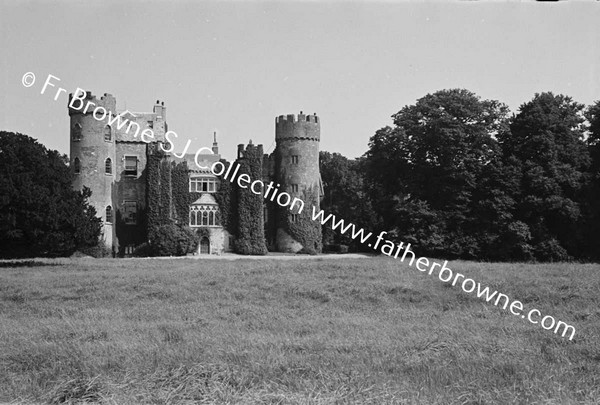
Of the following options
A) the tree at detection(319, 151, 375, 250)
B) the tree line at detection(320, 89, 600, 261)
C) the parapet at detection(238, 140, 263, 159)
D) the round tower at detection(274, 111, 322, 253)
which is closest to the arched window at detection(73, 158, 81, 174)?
the parapet at detection(238, 140, 263, 159)

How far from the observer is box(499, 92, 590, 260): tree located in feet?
139

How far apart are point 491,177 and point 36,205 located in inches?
1102

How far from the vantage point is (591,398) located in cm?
892

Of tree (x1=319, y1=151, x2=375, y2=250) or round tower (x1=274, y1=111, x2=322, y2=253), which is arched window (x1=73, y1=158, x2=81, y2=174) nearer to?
round tower (x1=274, y1=111, x2=322, y2=253)

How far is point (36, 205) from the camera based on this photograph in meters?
31.6

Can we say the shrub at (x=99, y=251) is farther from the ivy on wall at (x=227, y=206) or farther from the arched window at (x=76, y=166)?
the ivy on wall at (x=227, y=206)

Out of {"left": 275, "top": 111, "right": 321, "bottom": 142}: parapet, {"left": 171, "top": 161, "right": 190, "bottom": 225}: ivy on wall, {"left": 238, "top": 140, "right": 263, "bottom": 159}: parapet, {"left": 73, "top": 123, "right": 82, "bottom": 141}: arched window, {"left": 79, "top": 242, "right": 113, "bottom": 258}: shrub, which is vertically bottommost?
{"left": 79, "top": 242, "right": 113, "bottom": 258}: shrub

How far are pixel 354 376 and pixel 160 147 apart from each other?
144 ft

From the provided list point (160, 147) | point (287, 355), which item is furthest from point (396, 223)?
point (287, 355)

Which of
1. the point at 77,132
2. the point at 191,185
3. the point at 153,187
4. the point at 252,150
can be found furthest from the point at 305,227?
the point at 77,132

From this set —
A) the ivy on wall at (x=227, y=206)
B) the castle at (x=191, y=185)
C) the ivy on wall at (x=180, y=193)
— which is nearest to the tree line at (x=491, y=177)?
the castle at (x=191, y=185)

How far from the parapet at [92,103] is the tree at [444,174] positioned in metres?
19.5

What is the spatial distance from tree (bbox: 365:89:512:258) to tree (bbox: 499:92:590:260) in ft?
4.52

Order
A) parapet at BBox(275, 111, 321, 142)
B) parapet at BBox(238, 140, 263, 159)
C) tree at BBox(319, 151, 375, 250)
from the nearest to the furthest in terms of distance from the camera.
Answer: parapet at BBox(238, 140, 263, 159), parapet at BBox(275, 111, 321, 142), tree at BBox(319, 151, 375, 250)
